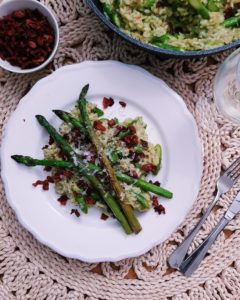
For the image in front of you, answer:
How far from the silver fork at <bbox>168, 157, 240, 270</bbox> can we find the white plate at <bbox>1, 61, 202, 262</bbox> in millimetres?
89

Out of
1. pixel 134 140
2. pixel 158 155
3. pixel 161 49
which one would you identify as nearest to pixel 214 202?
pixel 158 155

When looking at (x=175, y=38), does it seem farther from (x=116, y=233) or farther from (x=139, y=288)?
(x=139, y=288)

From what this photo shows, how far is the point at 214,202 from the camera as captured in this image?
1931 millimetres

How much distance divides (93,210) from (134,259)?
0.77 ft

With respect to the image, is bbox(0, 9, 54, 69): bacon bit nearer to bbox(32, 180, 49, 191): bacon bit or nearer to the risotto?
the risotto

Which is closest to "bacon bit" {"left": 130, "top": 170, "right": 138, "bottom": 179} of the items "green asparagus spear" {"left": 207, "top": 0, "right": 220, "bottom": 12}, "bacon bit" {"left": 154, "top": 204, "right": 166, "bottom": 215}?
"bacon bit" {"left": 154, "top": 204, "right": 166, "bottom": 215}

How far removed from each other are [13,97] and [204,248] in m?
0.87

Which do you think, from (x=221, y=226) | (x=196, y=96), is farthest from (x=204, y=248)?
(x=196, y=96)

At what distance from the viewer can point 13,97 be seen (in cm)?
197

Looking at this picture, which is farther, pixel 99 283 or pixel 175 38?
pixel 99 283

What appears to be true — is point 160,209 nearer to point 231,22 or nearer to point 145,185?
point 145,185

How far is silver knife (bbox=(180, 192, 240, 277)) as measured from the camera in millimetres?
1923

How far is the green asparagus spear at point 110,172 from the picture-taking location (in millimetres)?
1850

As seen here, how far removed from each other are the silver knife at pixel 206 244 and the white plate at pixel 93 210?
5.5 inches
